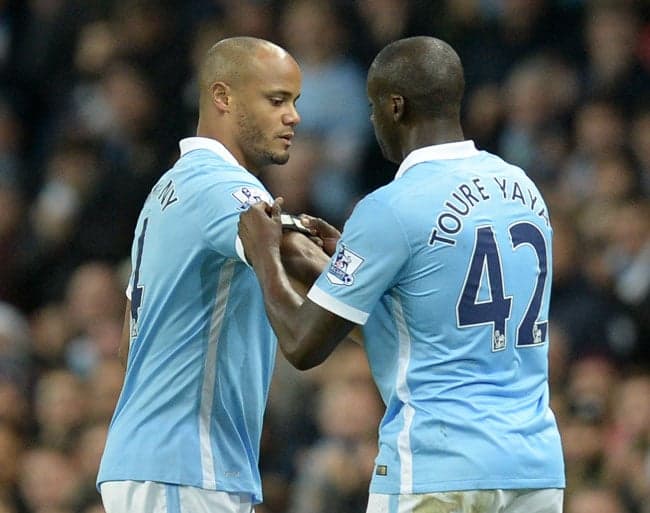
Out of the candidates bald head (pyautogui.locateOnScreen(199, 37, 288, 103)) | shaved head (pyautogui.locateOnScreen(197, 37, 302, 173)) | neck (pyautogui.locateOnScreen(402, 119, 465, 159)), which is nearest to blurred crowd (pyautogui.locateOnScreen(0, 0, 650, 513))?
shaved head (pyautogui.locateOnScreen(197, 37, 302, 173))

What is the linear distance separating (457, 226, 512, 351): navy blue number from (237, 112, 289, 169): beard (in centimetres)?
100

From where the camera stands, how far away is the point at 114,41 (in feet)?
38.3

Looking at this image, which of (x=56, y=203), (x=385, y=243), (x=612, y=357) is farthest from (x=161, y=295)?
(x=56, y=203)

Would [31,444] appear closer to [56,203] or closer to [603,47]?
[56,203]

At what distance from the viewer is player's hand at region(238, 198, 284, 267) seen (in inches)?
187

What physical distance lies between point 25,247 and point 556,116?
13.7 ft

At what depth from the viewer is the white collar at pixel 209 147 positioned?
206 inches

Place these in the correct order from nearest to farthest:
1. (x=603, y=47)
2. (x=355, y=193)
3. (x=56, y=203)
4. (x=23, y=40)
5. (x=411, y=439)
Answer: (x=411, y=439) < (x=603, y=47) < (x=355, y=193) < (x=56, y=203) < (x=23, y=40)

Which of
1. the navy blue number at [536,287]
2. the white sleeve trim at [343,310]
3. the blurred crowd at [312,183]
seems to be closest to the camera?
the white sleeve trim at [343,310]

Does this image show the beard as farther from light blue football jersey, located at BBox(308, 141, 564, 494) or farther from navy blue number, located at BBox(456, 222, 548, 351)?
navy blue number, located at BBox(456, 222, 548, 351)

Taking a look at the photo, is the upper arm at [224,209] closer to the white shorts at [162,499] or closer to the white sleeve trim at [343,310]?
the white sleeve trim at [343,310]

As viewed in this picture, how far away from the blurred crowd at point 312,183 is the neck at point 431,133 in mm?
3134

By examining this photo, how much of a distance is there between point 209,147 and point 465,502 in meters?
1.55

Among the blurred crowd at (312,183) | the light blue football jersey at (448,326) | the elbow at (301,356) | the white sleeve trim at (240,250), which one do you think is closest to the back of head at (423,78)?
the light blue football jersey at (448,326)
